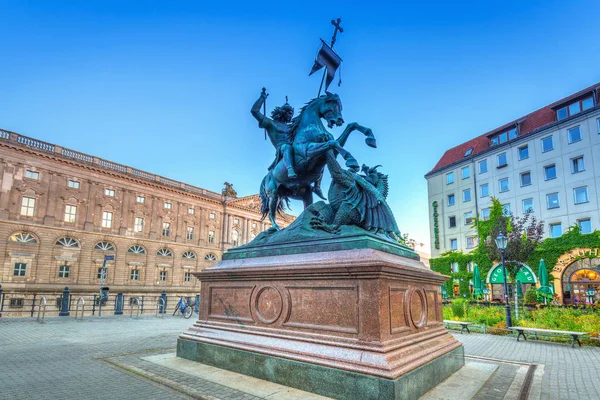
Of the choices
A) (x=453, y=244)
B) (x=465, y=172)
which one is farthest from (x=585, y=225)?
(x=465, y=172)

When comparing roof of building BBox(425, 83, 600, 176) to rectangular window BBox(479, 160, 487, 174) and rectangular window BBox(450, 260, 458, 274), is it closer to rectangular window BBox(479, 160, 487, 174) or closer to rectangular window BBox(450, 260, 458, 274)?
rectangular window BBox(479, 160, 487, 174)

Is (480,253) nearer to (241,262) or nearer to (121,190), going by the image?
(241,262)

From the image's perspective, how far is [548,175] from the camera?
34.0m

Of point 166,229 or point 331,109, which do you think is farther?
point 166,229

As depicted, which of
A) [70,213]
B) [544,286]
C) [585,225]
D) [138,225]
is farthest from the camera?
[138,225]

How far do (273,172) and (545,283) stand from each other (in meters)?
17.1

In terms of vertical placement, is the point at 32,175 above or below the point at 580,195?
above

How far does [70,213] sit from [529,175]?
4906cm

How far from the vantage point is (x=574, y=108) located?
32.8m

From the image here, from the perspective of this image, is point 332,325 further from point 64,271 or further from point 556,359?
point 64,271

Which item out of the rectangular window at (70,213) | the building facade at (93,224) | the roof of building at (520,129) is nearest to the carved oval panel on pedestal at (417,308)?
the building facade at (93,224)

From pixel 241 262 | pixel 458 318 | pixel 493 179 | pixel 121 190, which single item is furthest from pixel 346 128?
pixel 121 190

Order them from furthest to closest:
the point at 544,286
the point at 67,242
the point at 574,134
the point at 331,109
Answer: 1. the point at 67,242
2. the point at 574,134
3. the point at 544,286
4. the point at 331,109

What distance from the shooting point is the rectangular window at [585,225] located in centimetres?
3005
